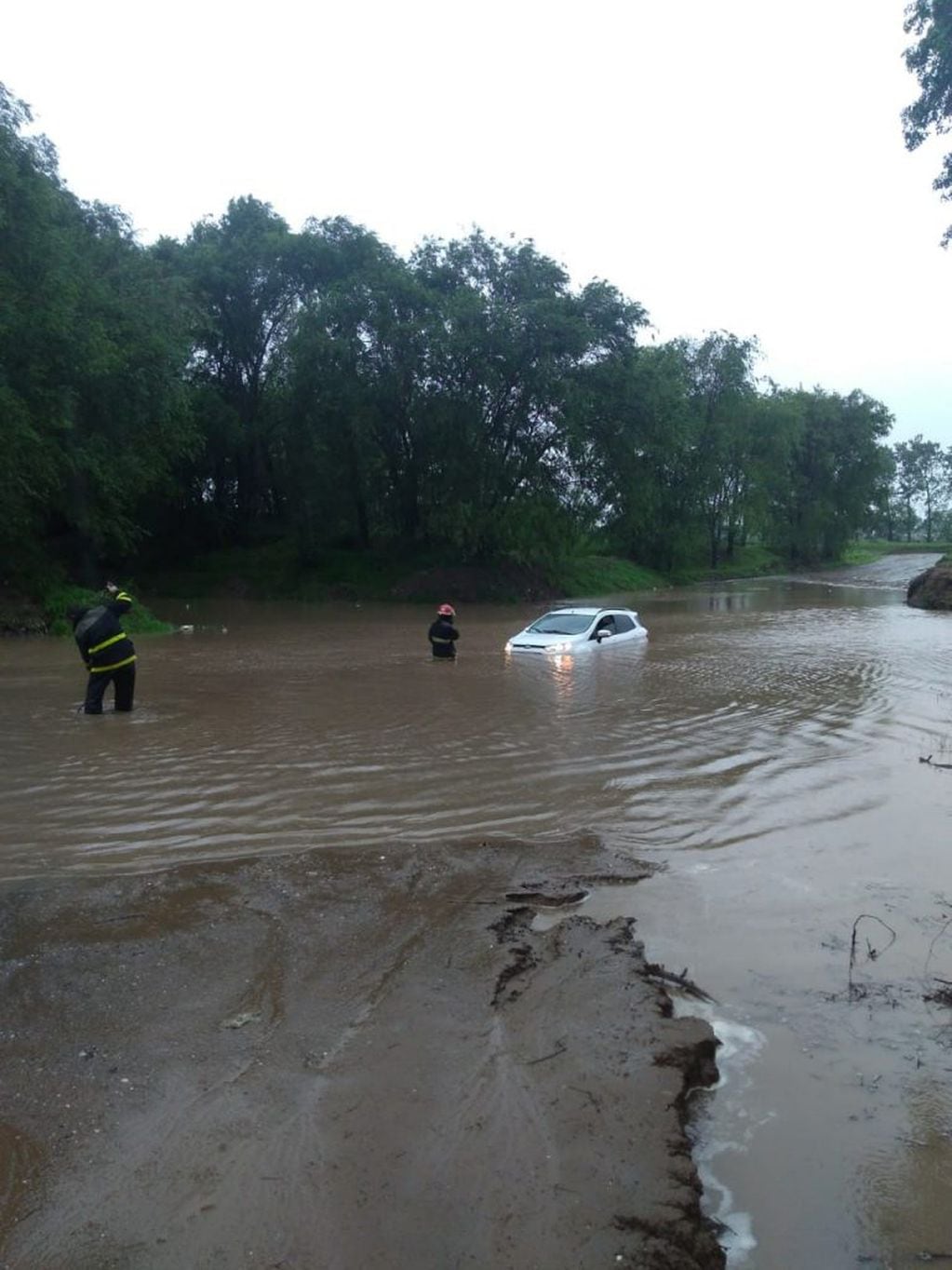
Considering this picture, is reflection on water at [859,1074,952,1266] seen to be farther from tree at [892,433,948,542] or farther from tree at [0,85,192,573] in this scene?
tree at [892,433,948,542]

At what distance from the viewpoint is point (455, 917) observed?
5.25 metres

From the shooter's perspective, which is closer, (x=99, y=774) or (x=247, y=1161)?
(x=247, y=1161)

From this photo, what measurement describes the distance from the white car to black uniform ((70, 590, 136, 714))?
8.25 metres

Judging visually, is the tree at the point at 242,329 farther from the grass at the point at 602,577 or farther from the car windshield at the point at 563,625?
the car windshield at the point at 563,625

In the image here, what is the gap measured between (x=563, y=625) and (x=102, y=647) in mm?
9886

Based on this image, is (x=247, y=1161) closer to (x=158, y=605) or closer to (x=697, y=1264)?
(x=697, y=1264)

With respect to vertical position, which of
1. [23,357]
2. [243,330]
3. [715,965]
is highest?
[243,330]

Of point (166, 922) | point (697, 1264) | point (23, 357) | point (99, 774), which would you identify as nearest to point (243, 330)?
point (23, 357)

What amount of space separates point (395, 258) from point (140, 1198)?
4018 cm

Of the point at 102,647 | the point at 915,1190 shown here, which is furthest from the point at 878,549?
the point at 915,1190

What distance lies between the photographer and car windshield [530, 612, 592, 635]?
18.8m

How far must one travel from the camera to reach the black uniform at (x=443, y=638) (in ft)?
56.9

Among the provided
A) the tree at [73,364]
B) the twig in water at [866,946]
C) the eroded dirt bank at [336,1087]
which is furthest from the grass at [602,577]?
the eroded dirt bank at [336,1087]

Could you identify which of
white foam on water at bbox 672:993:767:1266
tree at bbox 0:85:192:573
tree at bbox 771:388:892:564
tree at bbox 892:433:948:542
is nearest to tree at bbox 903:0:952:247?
white foam on water at bbox 672:993:767:1266
